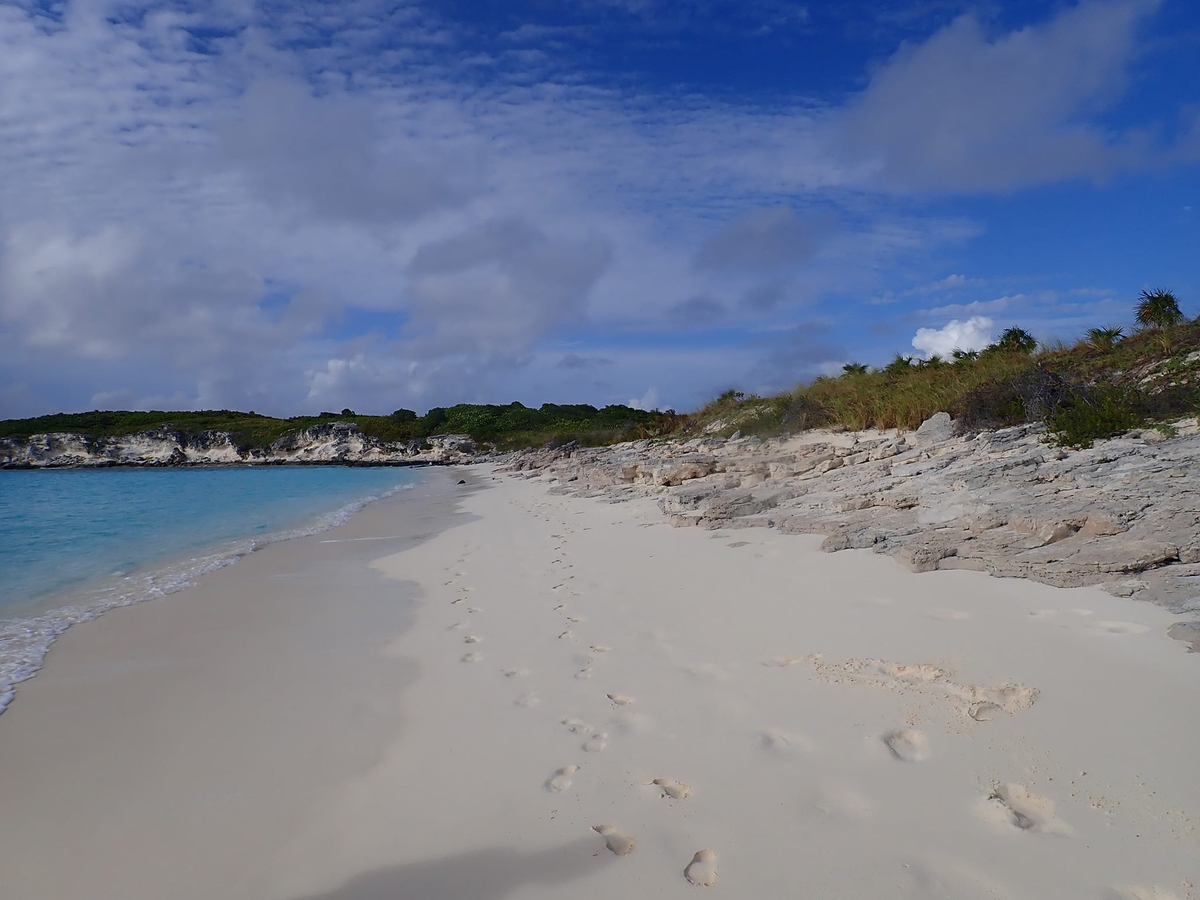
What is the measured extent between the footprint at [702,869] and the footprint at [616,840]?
0.77 feet

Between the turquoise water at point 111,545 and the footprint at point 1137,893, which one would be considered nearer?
the footprint at point 1137,893

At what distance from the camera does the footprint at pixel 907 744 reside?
2.83 m

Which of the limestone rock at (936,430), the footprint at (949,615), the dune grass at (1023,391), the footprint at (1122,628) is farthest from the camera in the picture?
the limestone rock at (936,430)

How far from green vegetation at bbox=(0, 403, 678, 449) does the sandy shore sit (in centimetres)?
4391

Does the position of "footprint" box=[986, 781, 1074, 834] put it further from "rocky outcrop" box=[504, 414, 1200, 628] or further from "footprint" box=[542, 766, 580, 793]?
"rocky outcrop" box=[504, 414, 1200, 628]

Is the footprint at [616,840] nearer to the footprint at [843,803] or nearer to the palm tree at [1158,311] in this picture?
the footprint at [843,803]

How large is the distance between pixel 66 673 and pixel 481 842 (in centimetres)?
405

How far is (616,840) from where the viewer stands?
8.05 feet

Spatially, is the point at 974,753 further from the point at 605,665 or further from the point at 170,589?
the point at 170,589

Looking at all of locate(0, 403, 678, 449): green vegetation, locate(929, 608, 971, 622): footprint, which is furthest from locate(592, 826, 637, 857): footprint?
locate(0, 403, 678, 449): green vegetation

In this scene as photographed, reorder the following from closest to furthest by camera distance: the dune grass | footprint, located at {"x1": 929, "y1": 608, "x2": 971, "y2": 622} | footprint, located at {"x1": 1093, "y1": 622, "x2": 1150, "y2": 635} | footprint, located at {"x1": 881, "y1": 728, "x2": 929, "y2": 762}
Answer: footprint, located at {"x1": 881, "y1": 728, "x2": 929, "y2": 762} < footprint, located at {"x1": 1093, "y1": 622, "x2": 1150, "y2": 635} < footprint, located at {"x1": 929, "y1": 608, "x2": 971, "y2": 622} < the dune grass

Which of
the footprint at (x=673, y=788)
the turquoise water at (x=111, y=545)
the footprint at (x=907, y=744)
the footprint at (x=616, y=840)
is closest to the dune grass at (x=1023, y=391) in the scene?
the footprint at (x=907, y=744)

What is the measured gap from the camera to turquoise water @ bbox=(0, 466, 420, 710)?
6314 mm

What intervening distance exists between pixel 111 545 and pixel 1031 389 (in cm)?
1529
